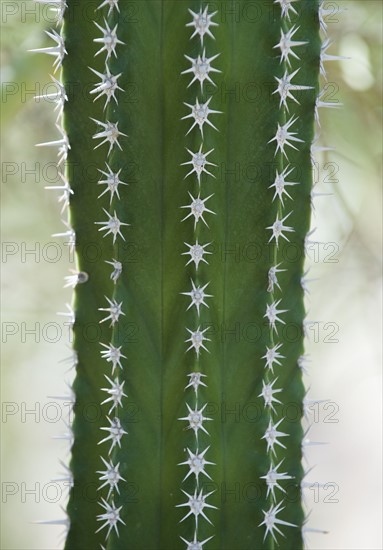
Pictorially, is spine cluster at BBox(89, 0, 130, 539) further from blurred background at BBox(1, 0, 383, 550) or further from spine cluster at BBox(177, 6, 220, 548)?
blurred background at BBox(1, 0, 383, 550)

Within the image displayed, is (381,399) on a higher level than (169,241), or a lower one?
lower

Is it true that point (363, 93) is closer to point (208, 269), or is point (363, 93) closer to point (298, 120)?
point (298, 120)

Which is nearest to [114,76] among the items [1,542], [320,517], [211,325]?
[211,325]

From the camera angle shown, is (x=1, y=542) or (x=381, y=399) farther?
(x=381, y=399)

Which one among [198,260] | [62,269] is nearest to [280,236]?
[198,260]

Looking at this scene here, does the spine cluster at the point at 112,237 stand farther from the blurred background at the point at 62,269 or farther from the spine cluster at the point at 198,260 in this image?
the blurred background at the point at 62,269

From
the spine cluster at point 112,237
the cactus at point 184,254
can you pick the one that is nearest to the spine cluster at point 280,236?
the cactus at point 184,254

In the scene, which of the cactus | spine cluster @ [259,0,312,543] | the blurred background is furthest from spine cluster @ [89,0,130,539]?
the blurred background
